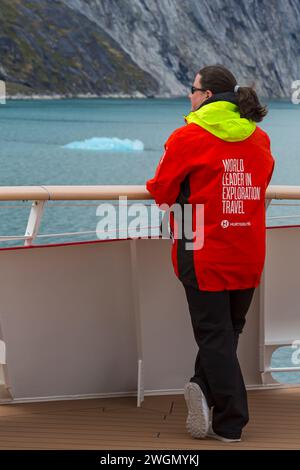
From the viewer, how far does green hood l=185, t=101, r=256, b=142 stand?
10.3ft

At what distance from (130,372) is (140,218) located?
656mm

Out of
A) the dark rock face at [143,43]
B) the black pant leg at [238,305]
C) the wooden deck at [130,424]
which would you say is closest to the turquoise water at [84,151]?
the dark rock face at [143,43]

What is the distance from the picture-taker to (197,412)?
3.29m

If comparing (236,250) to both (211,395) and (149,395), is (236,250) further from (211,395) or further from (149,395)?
(149,395)

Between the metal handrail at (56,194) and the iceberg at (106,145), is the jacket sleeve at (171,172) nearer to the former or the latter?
the metal handrail at (56,194)

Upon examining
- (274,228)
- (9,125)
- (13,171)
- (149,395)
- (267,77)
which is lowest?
(149,395)

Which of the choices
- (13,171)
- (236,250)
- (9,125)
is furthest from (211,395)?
(9,125)

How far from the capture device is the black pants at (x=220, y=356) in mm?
3244

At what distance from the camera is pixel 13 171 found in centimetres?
6750
